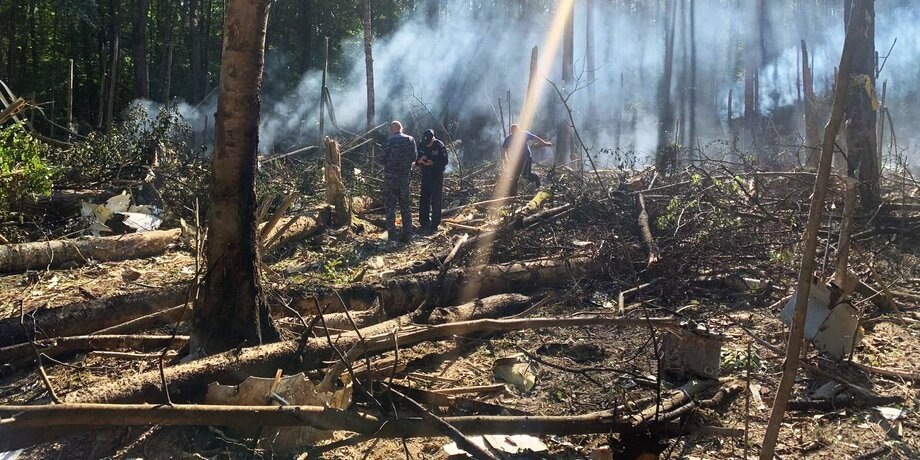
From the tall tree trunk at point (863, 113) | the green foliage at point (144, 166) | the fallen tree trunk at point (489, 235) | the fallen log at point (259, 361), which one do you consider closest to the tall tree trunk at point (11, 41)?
the green foliage at point (144, 166)

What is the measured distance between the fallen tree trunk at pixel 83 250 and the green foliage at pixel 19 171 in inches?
32.7

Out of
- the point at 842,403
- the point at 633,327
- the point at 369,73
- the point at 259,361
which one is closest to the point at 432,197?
the point at 633,327

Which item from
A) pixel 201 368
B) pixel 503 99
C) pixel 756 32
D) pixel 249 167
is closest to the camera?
pixel 201 368

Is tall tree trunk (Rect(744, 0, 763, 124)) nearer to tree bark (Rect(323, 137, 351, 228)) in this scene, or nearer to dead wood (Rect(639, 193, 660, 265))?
dead wood (Rect(639, 193, 660, 265))

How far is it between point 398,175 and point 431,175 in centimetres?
62

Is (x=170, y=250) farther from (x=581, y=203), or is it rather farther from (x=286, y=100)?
(x=286, y=100)

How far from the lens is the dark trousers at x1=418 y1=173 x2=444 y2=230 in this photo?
998 cm

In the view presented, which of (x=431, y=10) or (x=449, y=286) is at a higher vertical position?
(x=431, y=10)

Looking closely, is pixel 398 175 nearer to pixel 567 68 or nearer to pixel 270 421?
pixel 270 421

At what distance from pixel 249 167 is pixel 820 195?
317cm

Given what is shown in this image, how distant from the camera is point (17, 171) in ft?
25.1

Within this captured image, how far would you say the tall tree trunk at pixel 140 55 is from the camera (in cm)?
1870

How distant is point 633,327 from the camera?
5539 millimetres

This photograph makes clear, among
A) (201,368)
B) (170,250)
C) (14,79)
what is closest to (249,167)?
(201,368)
